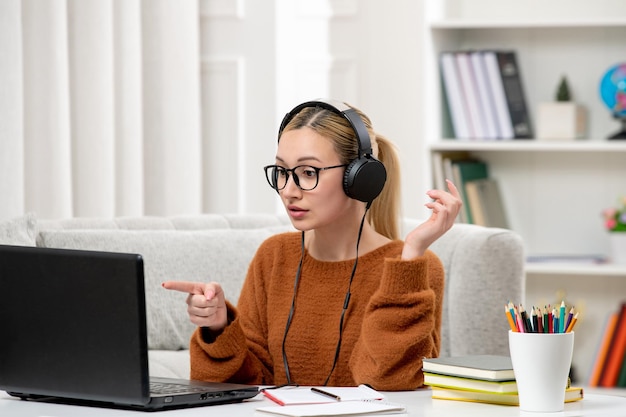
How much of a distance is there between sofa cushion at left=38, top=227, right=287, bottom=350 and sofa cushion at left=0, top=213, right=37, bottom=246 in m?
0.08

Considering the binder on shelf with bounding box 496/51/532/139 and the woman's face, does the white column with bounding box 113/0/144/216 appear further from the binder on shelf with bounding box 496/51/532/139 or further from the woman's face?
the woman's face

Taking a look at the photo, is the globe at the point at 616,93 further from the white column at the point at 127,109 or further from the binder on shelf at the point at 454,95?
the white column at the point at 127,109

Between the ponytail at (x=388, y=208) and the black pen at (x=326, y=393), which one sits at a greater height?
the ponytail at (x=388, y=208)

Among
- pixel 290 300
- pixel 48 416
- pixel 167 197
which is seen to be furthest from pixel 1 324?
pixel 167 197

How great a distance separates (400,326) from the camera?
5.05ft

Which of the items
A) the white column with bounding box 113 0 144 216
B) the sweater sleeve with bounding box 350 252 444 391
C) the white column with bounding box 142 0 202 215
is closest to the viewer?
the sweater sleeve with bounding box 350 252 444 391

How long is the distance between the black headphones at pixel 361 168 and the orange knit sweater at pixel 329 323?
114mm

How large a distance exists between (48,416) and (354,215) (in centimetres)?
63

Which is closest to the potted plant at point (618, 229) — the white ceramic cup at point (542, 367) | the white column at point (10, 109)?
the white column at point (10, 109)

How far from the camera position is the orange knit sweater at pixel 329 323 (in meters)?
1.52

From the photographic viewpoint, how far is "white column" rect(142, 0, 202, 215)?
3.23 meters

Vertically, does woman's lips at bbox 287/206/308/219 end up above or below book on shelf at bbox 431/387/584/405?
above

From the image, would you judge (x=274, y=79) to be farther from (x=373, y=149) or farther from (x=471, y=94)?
(x=373, y=149)

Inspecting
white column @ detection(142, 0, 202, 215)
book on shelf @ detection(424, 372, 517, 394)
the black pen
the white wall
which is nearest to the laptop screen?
the black pen
